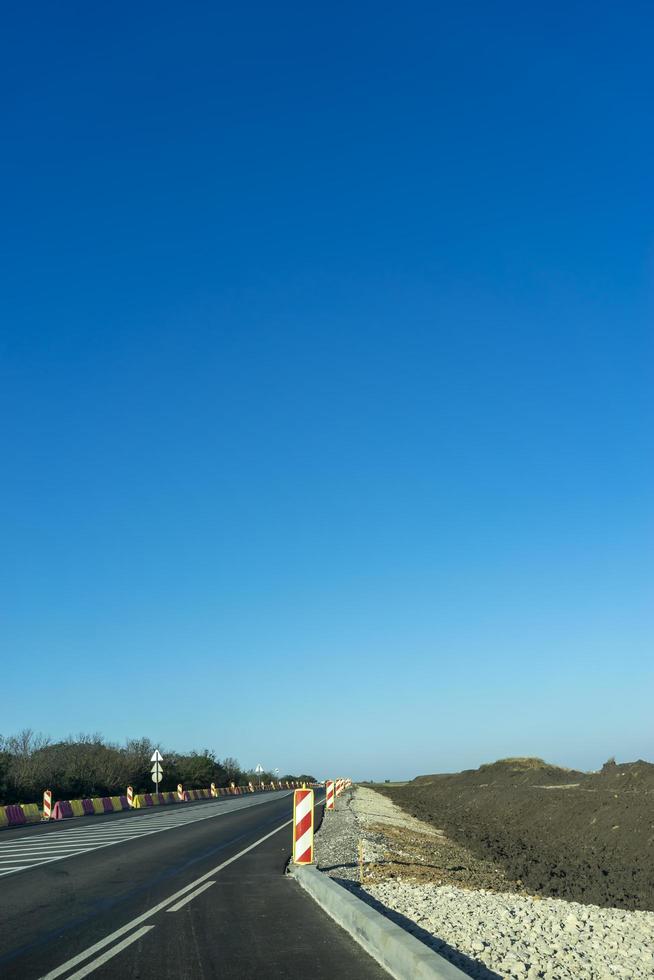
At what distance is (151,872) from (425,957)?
9.36 metres

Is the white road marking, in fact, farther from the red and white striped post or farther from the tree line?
the tree line

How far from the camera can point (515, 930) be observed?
877 cm

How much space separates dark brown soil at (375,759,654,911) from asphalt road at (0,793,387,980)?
5.18m

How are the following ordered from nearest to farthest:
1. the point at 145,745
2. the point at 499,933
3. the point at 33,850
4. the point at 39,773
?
the point at 499,933 → the point at 33,850 → the point at 39,773 → the point at 145,745

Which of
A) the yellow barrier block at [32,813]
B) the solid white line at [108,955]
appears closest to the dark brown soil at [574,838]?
the solid white line at [108,955]

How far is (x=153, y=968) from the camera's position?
7.65 m

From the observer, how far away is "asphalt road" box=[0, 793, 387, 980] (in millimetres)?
7719

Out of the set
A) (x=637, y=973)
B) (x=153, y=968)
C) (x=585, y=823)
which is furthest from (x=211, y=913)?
(x=585, y=823)

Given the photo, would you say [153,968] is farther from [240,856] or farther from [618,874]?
[618,874]

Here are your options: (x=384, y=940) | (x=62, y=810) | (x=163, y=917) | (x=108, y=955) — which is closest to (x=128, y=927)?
(x=163, y=917)

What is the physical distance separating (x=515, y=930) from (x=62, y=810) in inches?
1171

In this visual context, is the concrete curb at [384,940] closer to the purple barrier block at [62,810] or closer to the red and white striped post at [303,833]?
the red and white striped post at [303,833]

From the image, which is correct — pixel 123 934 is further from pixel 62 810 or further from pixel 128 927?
pixel 62 810

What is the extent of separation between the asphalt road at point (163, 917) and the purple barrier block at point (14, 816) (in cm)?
1132
